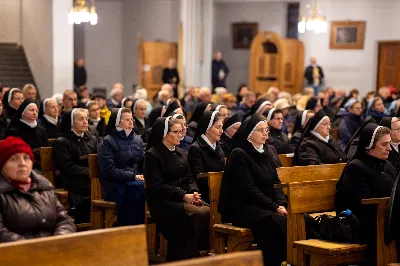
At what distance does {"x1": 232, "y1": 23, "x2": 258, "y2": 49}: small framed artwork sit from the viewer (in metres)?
26.4

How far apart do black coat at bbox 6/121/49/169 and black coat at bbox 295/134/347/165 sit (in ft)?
11.2

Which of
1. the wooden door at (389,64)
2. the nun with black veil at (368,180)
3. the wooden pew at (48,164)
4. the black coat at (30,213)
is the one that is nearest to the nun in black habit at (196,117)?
the wooden pew at (48,164)

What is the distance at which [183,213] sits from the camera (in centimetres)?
777

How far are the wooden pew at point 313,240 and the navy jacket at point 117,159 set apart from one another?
238cm

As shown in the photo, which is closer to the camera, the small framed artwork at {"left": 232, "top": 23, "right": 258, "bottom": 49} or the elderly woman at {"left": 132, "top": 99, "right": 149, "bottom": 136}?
the elderly woman at {"left": 132, "top": 99, "right": 149, "bottom": 136}

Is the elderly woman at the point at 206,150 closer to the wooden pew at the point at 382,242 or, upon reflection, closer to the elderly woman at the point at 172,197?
the elderly woman at the point at 172,197

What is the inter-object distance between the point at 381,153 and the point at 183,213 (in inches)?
78.7

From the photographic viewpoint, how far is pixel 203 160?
8.69 meters

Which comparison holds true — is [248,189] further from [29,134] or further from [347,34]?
[347,34]

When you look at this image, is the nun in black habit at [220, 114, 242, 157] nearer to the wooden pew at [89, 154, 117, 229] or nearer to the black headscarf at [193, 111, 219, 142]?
the black headscarf at [193, 111, 219, 142]

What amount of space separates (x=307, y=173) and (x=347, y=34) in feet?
55.0

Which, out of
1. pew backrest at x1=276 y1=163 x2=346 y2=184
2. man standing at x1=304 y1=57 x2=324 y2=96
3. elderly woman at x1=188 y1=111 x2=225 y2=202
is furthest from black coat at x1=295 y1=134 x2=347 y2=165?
man standing at x1=304 y1=57 x2=324 y2=96

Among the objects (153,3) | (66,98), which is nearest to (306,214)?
(66,98)

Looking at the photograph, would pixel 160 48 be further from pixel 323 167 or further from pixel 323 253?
pixel 323 253
